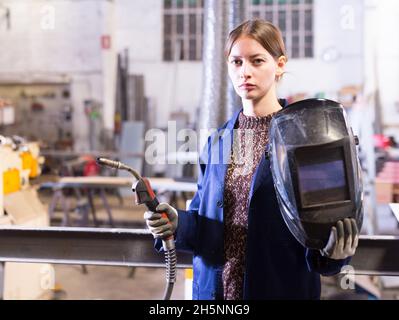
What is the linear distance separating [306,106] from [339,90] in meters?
7.42

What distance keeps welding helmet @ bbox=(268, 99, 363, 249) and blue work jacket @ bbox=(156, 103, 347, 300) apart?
0.10 metres

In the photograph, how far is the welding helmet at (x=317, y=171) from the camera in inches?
41.7

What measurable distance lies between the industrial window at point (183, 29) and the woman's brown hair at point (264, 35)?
297 inches

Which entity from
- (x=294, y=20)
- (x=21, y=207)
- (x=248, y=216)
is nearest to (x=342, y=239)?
(x=248, y=216)

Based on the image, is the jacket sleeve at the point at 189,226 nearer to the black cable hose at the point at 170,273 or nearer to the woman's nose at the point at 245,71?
the black cable hose at the point at 170,273

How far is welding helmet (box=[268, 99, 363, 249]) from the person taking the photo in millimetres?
1060

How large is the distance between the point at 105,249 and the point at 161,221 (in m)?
0.60

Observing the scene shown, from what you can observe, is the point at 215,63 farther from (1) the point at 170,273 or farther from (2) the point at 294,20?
(2) the point at 294,20

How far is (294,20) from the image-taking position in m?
8.55

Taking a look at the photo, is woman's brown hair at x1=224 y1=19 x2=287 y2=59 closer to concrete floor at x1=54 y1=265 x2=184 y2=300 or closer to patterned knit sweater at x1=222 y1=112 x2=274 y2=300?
patterned knit sweater at x1=222 y1=112 x2=274 y2=300

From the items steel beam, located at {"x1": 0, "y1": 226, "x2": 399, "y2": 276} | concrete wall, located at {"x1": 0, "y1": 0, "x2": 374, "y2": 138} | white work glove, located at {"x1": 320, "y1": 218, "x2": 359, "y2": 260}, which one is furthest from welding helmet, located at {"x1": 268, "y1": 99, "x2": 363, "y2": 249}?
concrete wall, located at {"x1": 0, "y1": 0, "x2": 374, "y2": 138}

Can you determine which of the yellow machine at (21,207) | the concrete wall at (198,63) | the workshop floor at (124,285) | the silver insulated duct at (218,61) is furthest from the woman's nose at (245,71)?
the concrete wall at (198,63)

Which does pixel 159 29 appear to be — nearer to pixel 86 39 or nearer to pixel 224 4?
pixel 86 39

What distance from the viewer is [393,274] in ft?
5.42
